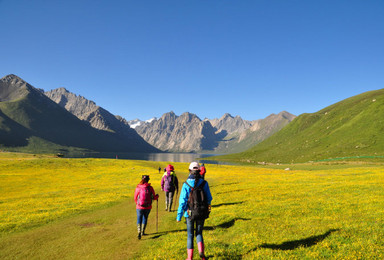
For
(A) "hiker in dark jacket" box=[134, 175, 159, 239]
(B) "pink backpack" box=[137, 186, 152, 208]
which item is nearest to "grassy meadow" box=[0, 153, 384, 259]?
(A) "hiker in dark jacket" box=[134, 175, 159, 239]

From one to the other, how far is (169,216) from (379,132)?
205 metres

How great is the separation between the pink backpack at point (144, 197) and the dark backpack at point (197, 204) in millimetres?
5855

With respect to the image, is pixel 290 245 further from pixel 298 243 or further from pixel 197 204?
pixel 197 204

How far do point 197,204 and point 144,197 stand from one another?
20.8ft

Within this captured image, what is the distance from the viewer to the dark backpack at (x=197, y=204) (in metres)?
9.32

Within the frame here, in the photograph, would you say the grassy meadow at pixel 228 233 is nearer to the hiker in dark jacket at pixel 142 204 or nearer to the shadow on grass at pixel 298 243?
the shadow on grass at pixel 298 243

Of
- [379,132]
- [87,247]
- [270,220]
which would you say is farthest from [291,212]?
[379,132]

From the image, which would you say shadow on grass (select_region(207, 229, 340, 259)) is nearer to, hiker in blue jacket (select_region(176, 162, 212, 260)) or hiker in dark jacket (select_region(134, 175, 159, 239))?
hiker in blue jacket (select_region(176, 162, 212, 260))

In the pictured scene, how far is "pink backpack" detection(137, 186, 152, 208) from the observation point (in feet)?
47.6

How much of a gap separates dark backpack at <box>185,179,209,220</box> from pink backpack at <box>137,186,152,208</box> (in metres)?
5.86

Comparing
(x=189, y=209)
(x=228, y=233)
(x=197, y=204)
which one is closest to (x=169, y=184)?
(x=228, y=233)

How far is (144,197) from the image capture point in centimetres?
1455

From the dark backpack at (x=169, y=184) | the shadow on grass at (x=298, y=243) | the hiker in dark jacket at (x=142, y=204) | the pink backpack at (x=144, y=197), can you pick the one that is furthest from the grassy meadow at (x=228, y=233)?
the dark backpack at (x=169, y=184)

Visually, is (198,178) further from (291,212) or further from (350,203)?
(350,203)
